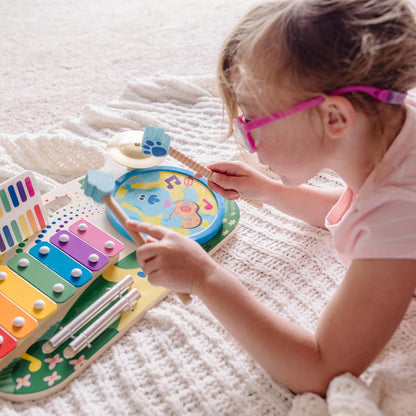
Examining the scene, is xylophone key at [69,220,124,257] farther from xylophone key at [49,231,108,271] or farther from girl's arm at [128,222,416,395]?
girl's arm at [128,222,416,395]

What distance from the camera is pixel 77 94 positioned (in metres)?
1.27

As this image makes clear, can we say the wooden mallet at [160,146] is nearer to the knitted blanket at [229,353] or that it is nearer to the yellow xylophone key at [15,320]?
the knitted blanket at [229,353]

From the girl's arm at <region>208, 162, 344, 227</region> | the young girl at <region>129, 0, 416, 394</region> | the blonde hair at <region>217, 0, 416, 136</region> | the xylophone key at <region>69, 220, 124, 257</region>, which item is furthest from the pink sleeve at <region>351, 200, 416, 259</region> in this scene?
the xylophone key at <region>69, 220, 124, 257</region>

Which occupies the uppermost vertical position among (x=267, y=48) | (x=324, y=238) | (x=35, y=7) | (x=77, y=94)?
(x=267, y=48)

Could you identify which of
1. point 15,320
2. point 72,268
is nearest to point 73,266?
point 72,268

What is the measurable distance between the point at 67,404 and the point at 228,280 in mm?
237

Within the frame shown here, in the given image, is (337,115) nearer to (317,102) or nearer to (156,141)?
(317,102)

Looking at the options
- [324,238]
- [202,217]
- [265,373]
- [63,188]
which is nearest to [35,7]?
[63,188]

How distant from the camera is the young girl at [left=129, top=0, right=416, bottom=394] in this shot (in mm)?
507

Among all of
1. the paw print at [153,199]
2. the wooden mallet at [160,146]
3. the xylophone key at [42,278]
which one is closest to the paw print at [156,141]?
the wooden mallet at [160,146]

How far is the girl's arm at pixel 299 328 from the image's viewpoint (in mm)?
524

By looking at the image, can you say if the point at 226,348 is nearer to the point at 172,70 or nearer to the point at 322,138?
the point at 322,138

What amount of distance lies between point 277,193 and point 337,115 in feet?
0.86

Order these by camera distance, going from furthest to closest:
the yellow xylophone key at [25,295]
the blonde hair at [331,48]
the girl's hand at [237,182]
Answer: the girl's hand at [237,182] → the yellow xylophone key at [25,295] → the blonde hair at [331,48]
